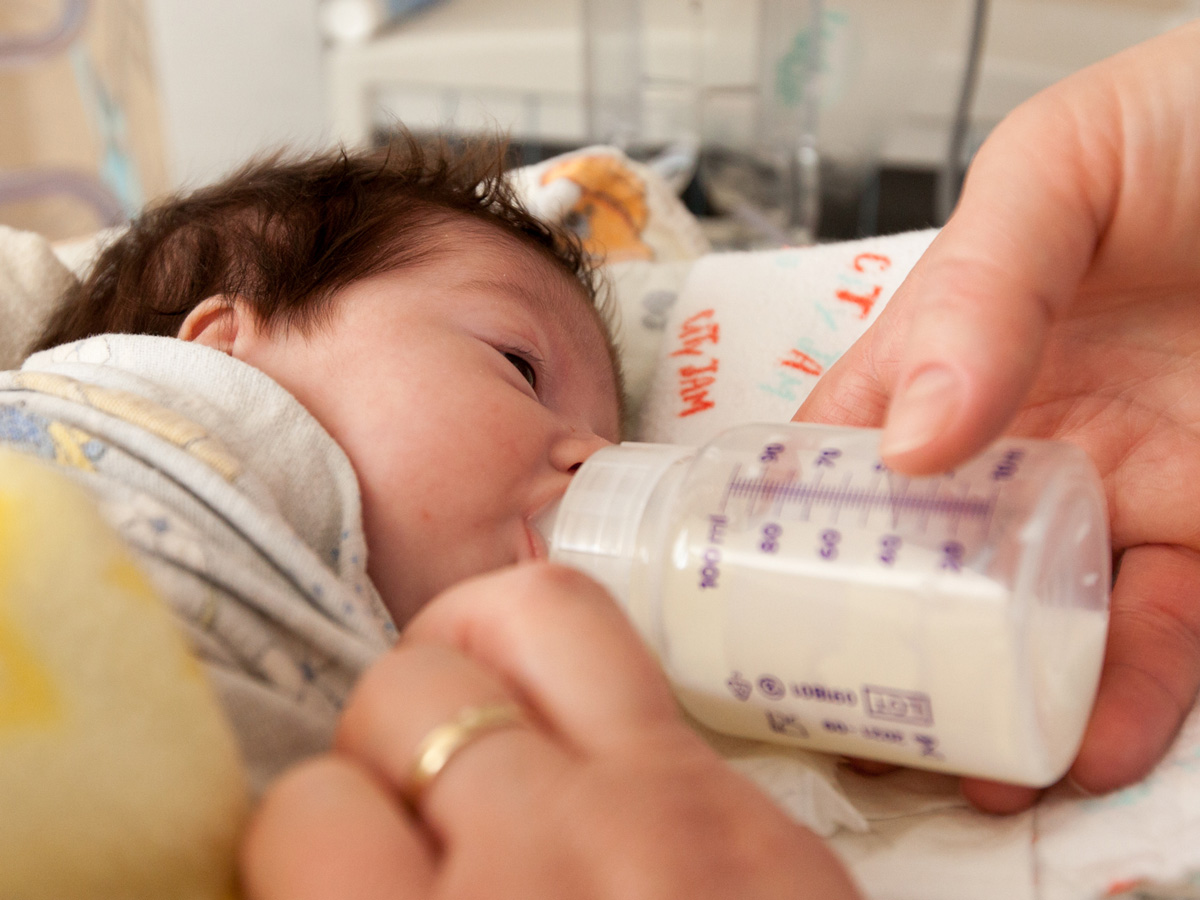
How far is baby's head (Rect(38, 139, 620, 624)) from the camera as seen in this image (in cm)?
77

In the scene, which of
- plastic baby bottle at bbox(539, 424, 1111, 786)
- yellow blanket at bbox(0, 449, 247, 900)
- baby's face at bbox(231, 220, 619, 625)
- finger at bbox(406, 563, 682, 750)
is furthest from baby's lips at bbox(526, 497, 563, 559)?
yellow blanket at bbox(0, 449, 247, 900)

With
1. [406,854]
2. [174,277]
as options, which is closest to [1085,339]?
[406,854]

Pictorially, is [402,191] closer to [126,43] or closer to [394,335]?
[394,335]

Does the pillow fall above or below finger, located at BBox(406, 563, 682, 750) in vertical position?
below

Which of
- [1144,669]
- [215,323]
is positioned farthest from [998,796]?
[215,323]

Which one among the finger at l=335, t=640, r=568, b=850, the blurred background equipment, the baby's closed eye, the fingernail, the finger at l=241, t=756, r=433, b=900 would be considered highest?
the fingernail

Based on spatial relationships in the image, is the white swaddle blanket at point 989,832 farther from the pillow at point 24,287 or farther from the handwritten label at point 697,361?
the pillow at point 24,287

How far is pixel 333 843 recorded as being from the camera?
43cm

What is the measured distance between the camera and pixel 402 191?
1.03 m

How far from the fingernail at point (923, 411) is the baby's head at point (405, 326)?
0.99 feet

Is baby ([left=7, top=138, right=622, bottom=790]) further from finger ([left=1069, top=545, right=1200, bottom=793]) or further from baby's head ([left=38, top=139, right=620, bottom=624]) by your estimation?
finger ([left=1069, top=545, right=1200, bottom=793])

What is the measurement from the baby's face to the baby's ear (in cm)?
5

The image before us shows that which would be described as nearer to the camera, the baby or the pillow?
the baby

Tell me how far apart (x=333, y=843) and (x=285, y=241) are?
2.16ft
